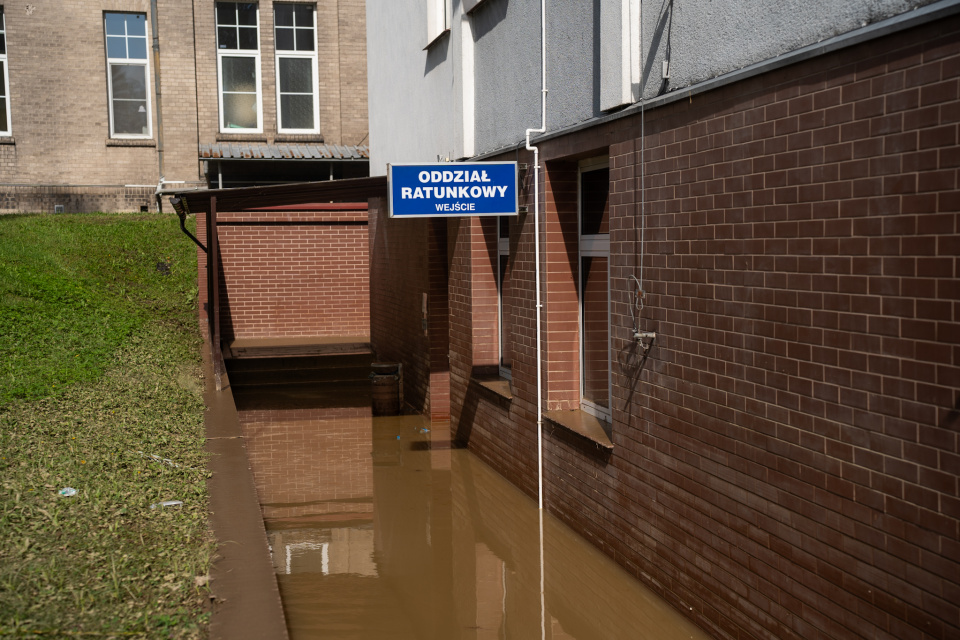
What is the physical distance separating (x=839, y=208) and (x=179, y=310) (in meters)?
15.4

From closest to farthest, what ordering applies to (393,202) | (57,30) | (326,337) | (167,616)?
(167,616)
(393,202)
(326,337)
(57,30)

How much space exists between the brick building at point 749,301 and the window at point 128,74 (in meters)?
16.9

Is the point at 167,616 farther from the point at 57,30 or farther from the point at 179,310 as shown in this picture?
the point at 57,30

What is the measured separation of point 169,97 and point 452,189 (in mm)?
16793

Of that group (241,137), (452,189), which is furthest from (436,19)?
(241,137)

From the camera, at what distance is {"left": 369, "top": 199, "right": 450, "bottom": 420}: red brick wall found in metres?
12.0

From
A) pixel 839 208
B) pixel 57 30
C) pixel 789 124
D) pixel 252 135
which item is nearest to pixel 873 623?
pixel 839 208

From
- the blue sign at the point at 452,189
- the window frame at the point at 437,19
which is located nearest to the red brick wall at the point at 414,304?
the window frame at the point at 437,19

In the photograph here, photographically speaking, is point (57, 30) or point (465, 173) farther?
point (57, 30)

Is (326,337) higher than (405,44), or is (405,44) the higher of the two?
(405,44)

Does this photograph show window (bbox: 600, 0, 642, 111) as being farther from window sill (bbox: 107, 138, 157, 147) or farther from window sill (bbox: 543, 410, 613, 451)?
window sill (bbox: 107, 138, 157, 147)

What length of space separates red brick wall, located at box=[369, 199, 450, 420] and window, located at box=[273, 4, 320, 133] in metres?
8.16

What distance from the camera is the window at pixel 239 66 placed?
2308 centimetres

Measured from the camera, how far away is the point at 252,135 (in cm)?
2322
